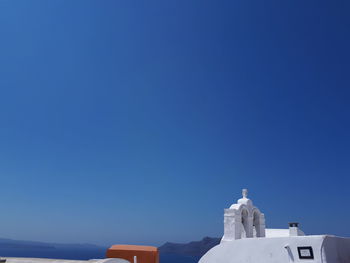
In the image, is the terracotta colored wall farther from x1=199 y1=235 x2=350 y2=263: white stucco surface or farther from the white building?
x1=199 y1=235 x2=350 y2=263: white stucco surface

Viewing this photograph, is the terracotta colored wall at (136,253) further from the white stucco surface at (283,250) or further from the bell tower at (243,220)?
the bell tower at (243,220)

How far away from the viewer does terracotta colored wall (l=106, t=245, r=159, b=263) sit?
13.6 m

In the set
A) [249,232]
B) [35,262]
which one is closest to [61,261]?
[35,262]

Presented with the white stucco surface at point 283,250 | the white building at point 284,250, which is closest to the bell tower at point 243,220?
the white building at point 284,250

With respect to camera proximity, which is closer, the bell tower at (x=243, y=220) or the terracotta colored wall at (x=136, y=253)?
the terracotta colored wall at (x=136, y=253)

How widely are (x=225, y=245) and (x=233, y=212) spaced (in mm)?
6857

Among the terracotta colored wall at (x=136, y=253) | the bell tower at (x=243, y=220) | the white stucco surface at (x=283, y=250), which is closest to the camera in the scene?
the white stucco surface at (x=283, y=250)

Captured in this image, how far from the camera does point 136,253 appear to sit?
1374cm

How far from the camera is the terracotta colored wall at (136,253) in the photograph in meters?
13.6

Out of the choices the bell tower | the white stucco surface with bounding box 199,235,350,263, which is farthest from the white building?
the bell tower

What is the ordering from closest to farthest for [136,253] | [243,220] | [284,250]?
[284,250] → [136,253] → [243,220]

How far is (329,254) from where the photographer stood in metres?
8.80

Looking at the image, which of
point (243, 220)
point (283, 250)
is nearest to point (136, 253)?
point (283, 250)

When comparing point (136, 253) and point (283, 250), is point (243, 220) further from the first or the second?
point (283, 250)
